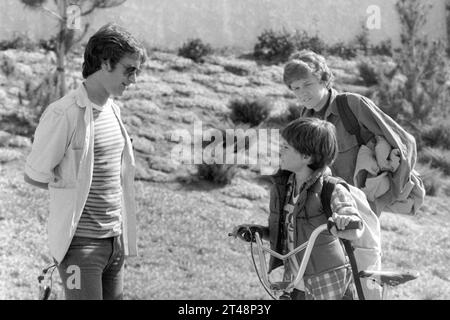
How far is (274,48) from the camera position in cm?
1388

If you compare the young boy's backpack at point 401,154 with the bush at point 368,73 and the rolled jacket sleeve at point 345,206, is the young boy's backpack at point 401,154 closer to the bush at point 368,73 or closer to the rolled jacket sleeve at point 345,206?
the rolled jacket sleeve at point 345,206

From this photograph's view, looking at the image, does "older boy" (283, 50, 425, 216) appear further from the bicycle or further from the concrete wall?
the concrete wall

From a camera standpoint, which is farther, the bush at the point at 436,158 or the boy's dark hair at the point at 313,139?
the bush at the point at 436,158

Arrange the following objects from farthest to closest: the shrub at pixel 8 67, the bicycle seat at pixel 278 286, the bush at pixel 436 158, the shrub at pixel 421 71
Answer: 1. the shrub at pixel 421 71
2. the shrub at pixel 8 67
3. the bush at pixel 436 158
4. the bicycle seat at pixel 278 286

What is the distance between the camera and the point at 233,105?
11.2 metres

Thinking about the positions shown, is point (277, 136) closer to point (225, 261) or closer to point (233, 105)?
point (233, 105)

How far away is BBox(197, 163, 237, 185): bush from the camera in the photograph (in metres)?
9.38

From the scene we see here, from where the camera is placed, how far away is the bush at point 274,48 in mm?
13883

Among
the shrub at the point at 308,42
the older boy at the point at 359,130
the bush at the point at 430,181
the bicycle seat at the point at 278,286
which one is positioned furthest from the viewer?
the shrub at the point at 308,42

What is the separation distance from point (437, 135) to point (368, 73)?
1.90 meters

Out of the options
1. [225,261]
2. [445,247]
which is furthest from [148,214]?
[445,247]

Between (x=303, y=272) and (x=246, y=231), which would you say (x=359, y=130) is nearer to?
(x=246, y=231)

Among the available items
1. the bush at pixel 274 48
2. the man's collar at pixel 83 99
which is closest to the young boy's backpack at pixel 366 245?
the man's collar at pixel 83 99

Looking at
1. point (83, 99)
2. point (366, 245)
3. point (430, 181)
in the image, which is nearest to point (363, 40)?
point (430, 181)
